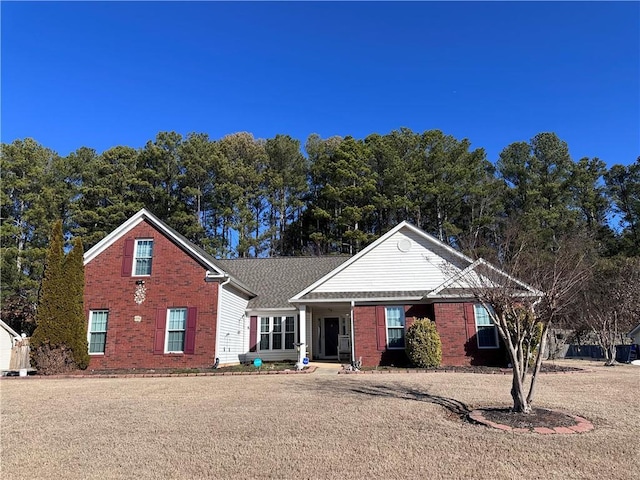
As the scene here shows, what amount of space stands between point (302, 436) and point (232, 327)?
13.1 m

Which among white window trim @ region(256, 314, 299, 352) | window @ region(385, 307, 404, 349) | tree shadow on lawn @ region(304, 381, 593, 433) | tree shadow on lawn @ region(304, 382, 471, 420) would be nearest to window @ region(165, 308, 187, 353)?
white window trim @ region(256, 314, 299, 352)

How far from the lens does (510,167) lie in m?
38.3

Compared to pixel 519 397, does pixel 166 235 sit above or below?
above

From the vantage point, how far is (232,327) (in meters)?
18.3

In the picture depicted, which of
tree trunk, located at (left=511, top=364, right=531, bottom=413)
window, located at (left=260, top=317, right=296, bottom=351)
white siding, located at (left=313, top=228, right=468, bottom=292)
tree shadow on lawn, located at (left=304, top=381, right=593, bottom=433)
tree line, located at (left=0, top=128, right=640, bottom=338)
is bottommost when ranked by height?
tree shadow on lawn, located at (left=304, top=381, right=593, bottom=433)

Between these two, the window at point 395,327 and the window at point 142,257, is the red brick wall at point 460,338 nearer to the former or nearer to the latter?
the window at point 395,327

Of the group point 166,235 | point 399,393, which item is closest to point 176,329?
point 166,235

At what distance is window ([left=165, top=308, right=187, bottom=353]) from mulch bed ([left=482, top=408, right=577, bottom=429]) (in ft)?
42.6

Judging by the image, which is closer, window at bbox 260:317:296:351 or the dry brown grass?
the dry brown grass

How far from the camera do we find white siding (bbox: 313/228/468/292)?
17141 millimetres

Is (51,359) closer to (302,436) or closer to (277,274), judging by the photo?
(277,274)

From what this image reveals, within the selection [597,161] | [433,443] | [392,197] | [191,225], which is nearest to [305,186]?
[392,197]

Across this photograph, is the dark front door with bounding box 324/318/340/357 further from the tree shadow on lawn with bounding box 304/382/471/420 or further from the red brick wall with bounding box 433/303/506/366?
the tree shadow on lawn with bounding box 304/382/471/420

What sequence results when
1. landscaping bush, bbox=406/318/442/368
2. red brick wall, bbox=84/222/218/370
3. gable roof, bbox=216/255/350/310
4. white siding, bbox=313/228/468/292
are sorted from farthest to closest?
gable roof, bbox=216/255/350/310 → white siding, bbox=313/228/468/292 → red brick wall, bbox=84/222/218/370 → landscaping bush, bbox=406/318/442/368
